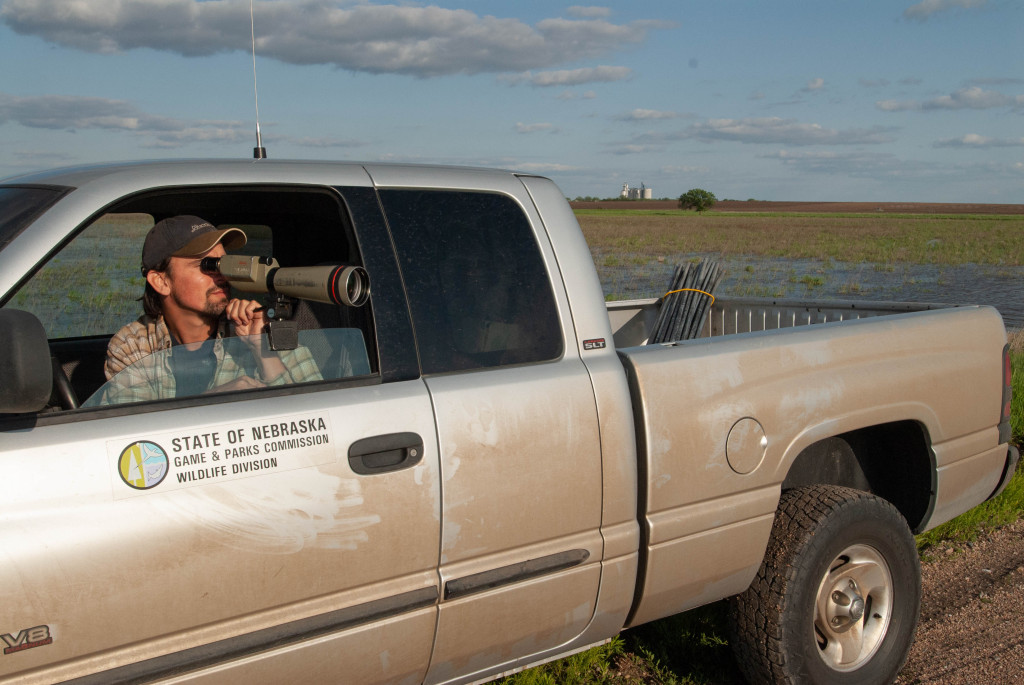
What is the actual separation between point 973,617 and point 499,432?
2972mm

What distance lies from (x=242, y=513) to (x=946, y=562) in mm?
4195

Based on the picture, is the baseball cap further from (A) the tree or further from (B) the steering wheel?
(A) the tree

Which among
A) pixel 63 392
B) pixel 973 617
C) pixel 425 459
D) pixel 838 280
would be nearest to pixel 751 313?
pixel 973 617

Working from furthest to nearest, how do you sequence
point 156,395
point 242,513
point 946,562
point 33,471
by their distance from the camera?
1. point 946,562
2. point 156,395
3. point 242,513
4. point 33,471

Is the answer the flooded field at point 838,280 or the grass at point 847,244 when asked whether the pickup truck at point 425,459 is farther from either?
the grass at point 847,244

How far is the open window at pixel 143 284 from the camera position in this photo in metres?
2.44

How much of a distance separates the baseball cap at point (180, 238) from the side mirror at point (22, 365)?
36.2 inches

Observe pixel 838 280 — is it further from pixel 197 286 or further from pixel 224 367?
pixel 224 367

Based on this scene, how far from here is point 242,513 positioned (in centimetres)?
226

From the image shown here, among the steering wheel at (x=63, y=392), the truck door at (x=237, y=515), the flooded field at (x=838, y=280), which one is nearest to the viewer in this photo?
the truck door at (x=237, y=515)

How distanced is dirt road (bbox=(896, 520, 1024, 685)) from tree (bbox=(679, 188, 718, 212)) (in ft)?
410

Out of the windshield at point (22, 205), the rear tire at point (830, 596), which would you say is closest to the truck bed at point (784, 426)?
the rear tire at point (830, 596)

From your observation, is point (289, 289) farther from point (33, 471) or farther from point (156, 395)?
point (33, 471)

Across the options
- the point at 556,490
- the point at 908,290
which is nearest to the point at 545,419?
the point at 556,490
